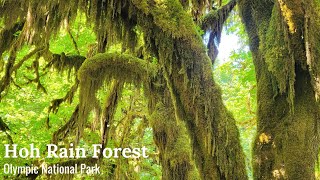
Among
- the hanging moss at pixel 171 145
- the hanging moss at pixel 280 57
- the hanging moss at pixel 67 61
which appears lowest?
the hanging moss at pixel 171 145

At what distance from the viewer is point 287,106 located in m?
3.49

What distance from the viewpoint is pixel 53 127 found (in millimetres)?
9211

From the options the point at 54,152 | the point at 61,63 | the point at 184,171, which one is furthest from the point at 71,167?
the point at 184,171

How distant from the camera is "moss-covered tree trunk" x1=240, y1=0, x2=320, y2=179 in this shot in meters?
3.28

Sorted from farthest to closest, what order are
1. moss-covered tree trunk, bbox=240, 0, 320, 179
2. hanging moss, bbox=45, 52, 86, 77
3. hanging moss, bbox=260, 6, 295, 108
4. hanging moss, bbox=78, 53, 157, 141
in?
1. hanging moss, bbox=45, 52, 86, 77
2. hanging moss, bbox=78, 53, 157, 141
3. hanging moss, bbox=260, 6, 295, 108
4. moss-covered tree trunk, bbox=240, 0, 320, 179

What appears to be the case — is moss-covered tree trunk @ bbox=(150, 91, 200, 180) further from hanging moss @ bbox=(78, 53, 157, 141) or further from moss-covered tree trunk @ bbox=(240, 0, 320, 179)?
moss-covered tree trunk @ bbox=(240, 0, 320, 179)

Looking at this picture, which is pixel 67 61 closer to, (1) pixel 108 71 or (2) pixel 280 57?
(1) pixel 108 71

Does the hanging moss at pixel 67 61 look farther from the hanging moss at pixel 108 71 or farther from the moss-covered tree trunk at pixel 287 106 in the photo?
the moss-covered tree trunk at pixel 287 106

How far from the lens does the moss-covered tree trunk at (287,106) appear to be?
328 cm

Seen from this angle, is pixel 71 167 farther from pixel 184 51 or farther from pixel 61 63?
pixel 184 51

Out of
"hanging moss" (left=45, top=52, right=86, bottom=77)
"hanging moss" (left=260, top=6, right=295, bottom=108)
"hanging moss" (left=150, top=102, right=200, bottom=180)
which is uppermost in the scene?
"hanging moss" (left=45, top=52, right=86, bottom=77)

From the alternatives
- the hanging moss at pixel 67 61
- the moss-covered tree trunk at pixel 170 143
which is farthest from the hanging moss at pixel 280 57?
the hanging moss at pixel 67 61

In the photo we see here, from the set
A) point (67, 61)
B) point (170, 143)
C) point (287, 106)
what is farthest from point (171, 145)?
point (67, 61)

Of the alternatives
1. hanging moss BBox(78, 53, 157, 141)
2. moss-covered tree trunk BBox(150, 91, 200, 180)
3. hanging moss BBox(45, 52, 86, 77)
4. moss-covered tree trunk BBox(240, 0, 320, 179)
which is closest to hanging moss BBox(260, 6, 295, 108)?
moss-covered tree trunk BBox(240, 0, 320, 179)
